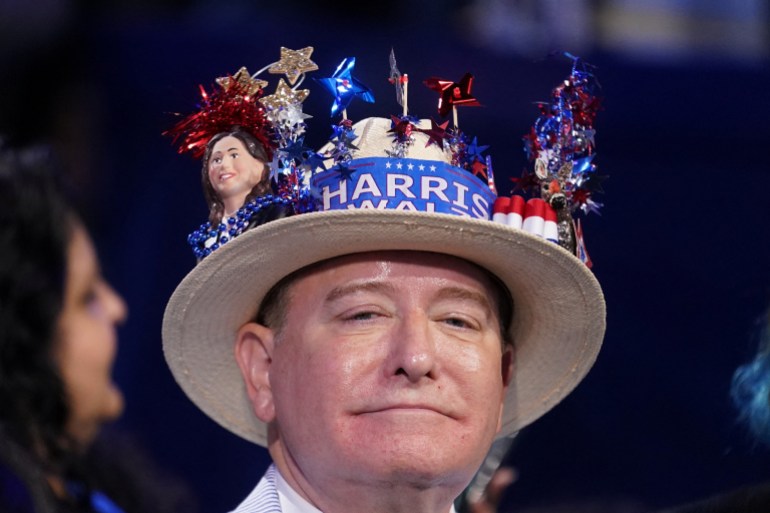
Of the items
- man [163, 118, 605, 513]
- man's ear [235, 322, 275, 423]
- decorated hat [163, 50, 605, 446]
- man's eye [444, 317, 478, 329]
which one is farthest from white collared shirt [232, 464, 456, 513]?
man's eye [444, 317, 478, 329]

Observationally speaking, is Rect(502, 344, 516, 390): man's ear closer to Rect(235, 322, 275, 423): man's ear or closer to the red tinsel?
Rect(235, 322, 275, 423): man's ear

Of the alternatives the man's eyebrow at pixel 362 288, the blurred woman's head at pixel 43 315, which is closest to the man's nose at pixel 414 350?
the man's eyebrow at pixel 362 288

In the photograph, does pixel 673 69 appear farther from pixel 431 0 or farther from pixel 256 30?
pixel 256 30

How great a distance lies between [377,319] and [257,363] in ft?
1.46

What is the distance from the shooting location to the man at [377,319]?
326 cm

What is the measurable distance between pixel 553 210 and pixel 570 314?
0.36 metres

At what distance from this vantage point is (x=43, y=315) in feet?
13.3

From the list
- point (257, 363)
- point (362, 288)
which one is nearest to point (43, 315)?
point (257, 363)

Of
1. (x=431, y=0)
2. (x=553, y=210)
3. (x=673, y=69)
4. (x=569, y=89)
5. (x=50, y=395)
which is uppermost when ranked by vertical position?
(x=431, y=0)

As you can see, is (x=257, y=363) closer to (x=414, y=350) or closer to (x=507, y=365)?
(x=414, y=350)

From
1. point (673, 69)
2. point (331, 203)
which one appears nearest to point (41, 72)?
point (673, 69)

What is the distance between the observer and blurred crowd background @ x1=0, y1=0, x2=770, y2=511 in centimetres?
565

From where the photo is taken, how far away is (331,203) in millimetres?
3416

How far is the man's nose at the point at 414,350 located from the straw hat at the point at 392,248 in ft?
0.71
